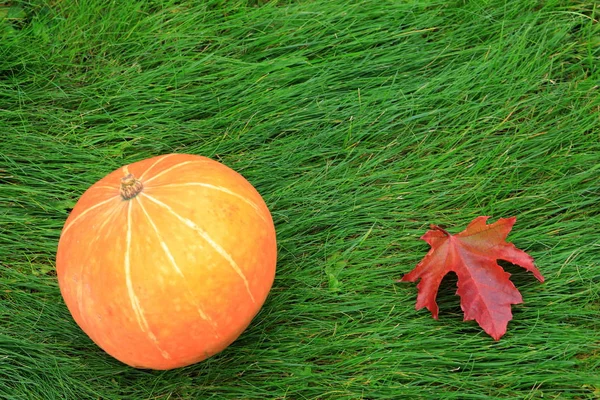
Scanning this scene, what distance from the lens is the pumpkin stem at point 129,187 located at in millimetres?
2217

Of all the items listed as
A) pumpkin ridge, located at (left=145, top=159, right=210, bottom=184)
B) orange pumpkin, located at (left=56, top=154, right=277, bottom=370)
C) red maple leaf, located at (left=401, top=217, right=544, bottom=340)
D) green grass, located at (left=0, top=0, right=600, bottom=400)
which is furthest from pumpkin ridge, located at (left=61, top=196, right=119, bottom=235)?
red maple leaf, located at (left=401, top=217, right=544, bottom=340)

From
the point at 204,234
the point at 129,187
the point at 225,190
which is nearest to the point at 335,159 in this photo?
the point at 225,190

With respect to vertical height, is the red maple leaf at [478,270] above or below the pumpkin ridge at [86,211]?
below

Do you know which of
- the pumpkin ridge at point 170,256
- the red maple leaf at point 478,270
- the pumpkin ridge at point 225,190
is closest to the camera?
the pumpkin ridge at point 170,256

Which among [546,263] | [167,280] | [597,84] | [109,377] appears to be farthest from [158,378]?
[597,84]

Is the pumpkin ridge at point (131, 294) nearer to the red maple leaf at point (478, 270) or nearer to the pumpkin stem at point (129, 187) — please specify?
the pumpkin stem at point (129, 187)

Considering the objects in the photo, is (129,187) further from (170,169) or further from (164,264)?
(164,264)

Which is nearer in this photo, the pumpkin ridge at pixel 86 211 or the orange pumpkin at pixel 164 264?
the orange pumpkin at pixel 164 264

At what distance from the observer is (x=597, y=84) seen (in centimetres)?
304

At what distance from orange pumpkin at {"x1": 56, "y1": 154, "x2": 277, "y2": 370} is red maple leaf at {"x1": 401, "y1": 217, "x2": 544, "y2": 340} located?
72 centimetres

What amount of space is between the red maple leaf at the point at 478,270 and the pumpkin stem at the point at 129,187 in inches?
45.7

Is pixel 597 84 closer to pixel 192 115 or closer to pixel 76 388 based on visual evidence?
pixel 192 115

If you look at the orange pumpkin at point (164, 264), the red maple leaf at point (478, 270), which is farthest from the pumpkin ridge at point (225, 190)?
the red maple leaf at point (478, 270)

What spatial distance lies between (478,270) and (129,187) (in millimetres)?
1407
